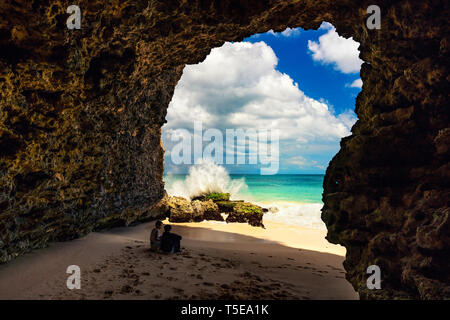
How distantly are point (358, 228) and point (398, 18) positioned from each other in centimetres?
392

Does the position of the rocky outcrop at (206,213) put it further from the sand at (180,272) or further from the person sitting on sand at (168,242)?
the person sitting on sand at (168,242)

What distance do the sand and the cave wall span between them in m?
0.70

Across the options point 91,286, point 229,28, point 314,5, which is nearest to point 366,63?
point 314,5

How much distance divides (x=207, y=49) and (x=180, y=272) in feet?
22.0

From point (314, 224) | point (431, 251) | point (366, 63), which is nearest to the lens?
point (431, 251)

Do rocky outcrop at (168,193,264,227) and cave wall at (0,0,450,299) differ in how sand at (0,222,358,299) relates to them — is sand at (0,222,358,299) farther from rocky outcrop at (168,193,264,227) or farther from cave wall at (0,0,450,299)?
rocky outcrop at (168,193,264,227)

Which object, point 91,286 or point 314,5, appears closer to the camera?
point 91,286

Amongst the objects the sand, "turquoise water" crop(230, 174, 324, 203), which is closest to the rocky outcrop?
the sand

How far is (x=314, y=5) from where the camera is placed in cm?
587

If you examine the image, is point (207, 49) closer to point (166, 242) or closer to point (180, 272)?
point (166, 242)

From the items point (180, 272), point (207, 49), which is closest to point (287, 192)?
point (207, 49)

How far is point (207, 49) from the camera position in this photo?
776cm
